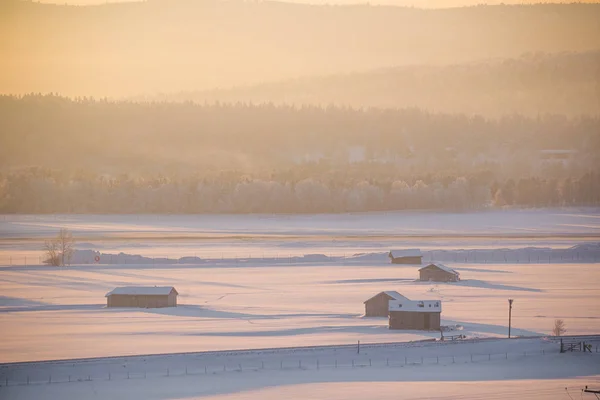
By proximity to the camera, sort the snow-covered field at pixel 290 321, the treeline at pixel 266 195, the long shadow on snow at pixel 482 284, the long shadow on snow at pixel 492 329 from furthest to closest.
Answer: the treeline at pixel 266 195 < the long shadow on snow at pixel 482 284 < the long shadow on snow at pixel 492 329 < the snow-covered field at pixel 290 321

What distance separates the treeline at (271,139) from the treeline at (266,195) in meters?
26.2

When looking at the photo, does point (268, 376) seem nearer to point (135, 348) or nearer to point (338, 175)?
point (135, 348)

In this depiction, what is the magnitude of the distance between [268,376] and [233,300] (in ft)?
51.0

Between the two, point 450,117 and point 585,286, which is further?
point 450,117

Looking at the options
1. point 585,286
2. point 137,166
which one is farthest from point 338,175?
point 585,286

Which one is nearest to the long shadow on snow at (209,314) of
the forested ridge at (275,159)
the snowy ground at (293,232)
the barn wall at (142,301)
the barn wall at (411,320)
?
the barn wall at (142,301)

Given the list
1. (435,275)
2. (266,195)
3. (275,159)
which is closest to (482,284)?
(435,275)

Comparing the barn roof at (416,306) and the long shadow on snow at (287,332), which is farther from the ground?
the barn roof at (416,306)

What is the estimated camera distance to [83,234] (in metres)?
84.4

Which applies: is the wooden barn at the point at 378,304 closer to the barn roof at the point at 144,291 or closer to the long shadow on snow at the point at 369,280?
the barn roof at the point at 144,291

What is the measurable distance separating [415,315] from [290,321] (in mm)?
4771

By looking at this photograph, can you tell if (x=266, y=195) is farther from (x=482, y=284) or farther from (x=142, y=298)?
(x=142, y=298)

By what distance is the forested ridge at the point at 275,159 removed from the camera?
112562 millimetres

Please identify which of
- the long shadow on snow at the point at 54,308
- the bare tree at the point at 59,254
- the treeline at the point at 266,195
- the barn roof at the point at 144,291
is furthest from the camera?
the treeline at the point at 266,195
